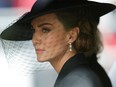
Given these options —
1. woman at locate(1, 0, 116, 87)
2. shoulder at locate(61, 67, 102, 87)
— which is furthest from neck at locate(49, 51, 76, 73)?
shoulder at locate(61, 67, 102, 87)

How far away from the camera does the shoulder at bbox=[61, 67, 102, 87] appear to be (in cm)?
109

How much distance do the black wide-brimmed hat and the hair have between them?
3 centimetres

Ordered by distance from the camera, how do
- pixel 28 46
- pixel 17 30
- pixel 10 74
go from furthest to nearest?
pixel 10 74
pixel 28 46
pixel 17 30

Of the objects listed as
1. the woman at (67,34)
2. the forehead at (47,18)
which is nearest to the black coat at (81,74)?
the woman at (67,34)

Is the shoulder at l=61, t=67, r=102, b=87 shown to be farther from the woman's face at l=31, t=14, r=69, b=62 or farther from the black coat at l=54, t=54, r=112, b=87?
the woman's face at l=31, t=14, r=69, b=62

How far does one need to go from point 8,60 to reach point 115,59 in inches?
22.2

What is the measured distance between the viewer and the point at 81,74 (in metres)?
1.12

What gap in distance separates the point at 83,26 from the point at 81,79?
0.23 metres

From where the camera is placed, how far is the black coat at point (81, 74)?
3.61 ft

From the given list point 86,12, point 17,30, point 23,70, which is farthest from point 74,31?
point 23,70

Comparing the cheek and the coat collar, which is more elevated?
the cheek

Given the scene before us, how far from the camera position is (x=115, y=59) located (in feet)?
5.84

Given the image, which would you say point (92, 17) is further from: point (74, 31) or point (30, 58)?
point (30, 58)

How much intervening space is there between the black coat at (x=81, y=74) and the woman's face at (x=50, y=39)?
6 centimetres
